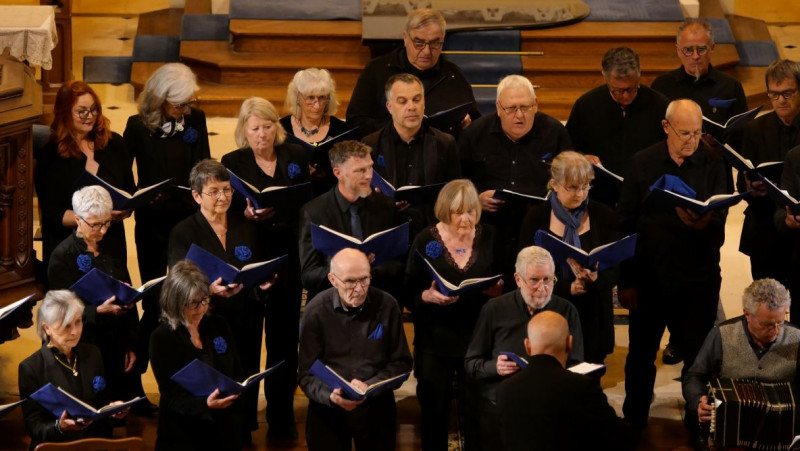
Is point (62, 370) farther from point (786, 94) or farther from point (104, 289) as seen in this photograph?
point (786, 94)

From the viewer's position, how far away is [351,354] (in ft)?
19.4

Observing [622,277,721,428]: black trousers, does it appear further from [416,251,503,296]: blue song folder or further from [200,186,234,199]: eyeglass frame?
[200,186,234,199]: eyeglass frame

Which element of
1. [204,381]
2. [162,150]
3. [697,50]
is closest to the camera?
[204,381]

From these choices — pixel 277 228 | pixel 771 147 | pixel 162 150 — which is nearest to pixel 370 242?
pixel 277 228

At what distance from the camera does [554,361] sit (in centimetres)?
507

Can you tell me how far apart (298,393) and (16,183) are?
1.80 metres

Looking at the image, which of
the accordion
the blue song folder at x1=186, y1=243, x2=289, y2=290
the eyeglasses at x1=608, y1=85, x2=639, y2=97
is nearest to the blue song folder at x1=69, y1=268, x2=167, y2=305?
the blue song folder at x1=186, y1=243, x2=289, y2=290

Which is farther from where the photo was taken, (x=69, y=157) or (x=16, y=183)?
(x=69, y=157)

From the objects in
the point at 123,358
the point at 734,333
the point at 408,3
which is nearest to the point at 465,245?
the point at 734,333

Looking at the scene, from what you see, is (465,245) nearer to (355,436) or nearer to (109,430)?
(355,436)

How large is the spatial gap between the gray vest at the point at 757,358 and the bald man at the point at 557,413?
1172mm

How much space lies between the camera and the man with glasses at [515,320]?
582 cm

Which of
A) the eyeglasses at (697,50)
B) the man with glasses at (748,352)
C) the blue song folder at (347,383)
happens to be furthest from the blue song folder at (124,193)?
the eyeglasses at (697,50)

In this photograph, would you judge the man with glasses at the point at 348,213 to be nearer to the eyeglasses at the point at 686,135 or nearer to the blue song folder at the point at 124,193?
the blue song folder at the point at 124,193
